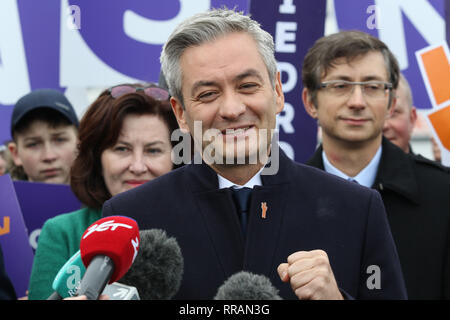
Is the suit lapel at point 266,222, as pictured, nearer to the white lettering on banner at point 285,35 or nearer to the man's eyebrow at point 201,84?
the man's eyebrow at point 201,84

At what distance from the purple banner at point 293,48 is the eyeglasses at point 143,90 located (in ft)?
2.89

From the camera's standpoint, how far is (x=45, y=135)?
4.04 metres

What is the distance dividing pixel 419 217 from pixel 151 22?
2.29 metres

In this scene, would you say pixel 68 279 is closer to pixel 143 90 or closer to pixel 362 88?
pixel 143 90

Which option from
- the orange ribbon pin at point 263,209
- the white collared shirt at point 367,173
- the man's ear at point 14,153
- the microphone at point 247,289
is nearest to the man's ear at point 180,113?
the orange ribbon pin at point 263,209

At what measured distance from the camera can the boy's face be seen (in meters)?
3.97

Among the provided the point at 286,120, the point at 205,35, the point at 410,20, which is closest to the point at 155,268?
the point at 205,35

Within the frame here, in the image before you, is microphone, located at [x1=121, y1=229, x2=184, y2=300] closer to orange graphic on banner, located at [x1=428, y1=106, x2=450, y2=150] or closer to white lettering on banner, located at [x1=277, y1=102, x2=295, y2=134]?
white lettering on banner, located at [x1=277, y1=102, x2=295, y2=134]

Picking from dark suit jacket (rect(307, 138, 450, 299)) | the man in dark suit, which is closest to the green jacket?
the man in dark suit

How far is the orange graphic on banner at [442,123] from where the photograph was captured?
4.16 m

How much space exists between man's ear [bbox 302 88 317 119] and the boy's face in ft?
4.33

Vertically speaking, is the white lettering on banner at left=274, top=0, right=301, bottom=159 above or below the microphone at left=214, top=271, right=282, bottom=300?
above

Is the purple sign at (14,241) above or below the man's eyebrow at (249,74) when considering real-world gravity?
below
